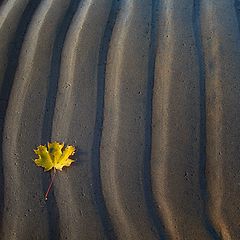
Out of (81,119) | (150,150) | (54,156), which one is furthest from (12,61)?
(150,150)

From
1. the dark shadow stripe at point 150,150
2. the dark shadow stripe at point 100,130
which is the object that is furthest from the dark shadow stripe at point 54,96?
the dark shadow stripe at point 150,150

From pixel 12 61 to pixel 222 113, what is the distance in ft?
4.28

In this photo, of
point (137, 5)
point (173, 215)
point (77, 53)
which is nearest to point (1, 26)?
point (77, 53)

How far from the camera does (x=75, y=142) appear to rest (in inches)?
85.4

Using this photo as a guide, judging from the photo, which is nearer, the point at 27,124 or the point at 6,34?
the point at 27,124

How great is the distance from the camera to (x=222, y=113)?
2.16 meters

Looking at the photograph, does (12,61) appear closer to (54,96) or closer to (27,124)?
(54,96)

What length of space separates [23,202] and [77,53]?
0.98m

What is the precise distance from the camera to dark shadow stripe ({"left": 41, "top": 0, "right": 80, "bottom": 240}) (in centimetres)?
196

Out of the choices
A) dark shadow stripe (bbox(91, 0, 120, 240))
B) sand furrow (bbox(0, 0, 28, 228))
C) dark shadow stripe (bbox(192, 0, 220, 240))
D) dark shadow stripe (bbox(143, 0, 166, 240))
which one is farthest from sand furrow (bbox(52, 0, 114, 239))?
dark shadow stripe (bbox(192, 0, 220, 240))

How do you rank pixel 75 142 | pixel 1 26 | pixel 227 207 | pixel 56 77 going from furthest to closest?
1. pixel 1 26
2. pixel 56 77
3. pixel 75 142
4. pixel 227 207

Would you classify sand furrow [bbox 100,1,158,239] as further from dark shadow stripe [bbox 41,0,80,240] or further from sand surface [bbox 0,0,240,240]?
dark shadow stripe [bbox 41,0,80,240]

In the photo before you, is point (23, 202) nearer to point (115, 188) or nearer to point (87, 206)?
point (87, 206)

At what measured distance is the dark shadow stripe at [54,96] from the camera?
6.42 feet
